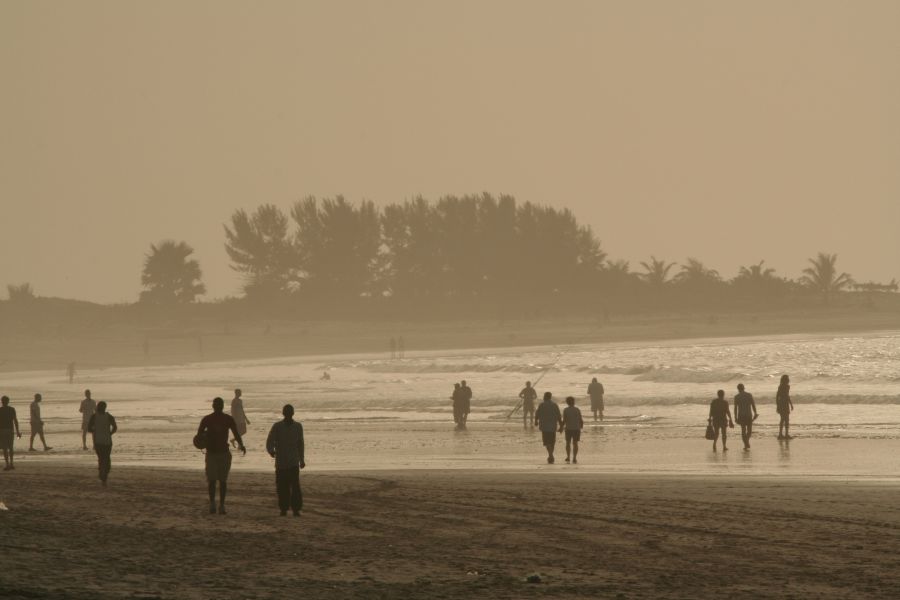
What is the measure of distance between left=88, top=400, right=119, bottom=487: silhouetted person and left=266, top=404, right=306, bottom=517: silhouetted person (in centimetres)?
414

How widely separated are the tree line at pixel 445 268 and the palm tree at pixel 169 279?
0.13 m

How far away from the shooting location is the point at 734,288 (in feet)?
414

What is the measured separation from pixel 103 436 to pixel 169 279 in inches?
4596

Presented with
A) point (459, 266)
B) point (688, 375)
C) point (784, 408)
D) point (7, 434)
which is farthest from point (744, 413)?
point (459, 266)

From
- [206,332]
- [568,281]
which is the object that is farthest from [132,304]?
[568,281]

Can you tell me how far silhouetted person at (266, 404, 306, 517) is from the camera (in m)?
15.5

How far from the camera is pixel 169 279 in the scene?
134 metres

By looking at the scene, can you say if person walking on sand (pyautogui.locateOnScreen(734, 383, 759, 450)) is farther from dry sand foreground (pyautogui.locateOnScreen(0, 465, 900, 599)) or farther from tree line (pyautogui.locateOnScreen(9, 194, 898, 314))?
tree line (pyautogui.locateOnScreen(9, 194, 898, 314))

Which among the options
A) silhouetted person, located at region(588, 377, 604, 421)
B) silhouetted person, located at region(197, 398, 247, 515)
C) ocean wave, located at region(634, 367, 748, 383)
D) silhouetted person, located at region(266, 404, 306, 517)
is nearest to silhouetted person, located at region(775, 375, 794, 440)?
silhouetted person, located at region(588, 377, 604, 421)

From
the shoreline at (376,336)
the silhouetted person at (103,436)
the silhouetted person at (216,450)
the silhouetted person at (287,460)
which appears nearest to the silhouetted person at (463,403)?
the silhouetted person at (103,436)

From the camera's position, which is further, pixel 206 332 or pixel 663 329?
pixel 206 332

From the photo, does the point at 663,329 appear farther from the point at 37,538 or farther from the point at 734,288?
the point at 37,538

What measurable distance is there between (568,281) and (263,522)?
375ft

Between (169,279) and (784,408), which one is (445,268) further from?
(784,408)
